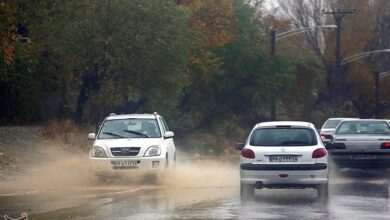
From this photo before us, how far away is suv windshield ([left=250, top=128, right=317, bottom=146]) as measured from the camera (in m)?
20.6

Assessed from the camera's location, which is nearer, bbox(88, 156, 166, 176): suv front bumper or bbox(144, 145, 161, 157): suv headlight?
bbox(88, 156, 166, 176): suv front bumper

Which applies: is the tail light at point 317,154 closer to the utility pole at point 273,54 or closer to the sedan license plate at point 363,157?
the sedan license plate at point 363,157

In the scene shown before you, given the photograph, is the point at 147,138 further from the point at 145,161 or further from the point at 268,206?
the point at 268,206

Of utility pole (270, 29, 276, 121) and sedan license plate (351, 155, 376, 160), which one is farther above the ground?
utility pole (270, 29, 276, 121)

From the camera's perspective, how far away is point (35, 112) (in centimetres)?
4322

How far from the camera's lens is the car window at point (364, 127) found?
29031mm

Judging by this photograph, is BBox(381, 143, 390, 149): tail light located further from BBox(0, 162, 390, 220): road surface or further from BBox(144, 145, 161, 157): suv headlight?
BBox(144, 145, 161, 157): suv headlight

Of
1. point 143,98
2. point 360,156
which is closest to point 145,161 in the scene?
point 360,156

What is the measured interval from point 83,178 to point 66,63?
12163 millimetres

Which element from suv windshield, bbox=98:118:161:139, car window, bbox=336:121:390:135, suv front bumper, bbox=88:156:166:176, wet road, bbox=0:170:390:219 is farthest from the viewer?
car window, bbox=336:121:390:135

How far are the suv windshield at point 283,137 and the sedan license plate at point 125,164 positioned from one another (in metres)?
3.98

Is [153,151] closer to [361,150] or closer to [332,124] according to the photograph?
[361,150]

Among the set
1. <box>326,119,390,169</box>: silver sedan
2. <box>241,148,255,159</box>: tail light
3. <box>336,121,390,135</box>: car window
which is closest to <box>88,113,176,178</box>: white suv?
<box>241,148,255,159</box>: tail light

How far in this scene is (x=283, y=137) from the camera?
68.5ft
